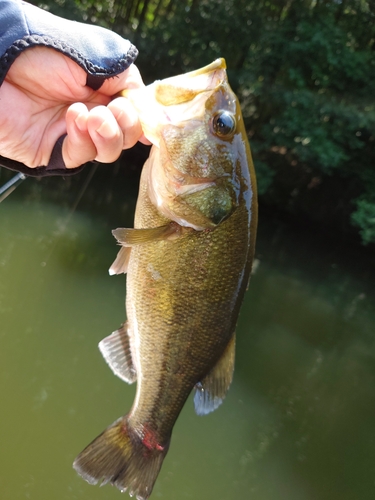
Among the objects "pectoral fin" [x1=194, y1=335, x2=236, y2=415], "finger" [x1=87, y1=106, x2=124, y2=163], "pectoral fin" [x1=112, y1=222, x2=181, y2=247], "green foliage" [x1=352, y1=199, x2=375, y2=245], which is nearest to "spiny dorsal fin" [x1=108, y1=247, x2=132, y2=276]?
"pectoral fin" [x1=112, y1=222, x2=181, y2=247]

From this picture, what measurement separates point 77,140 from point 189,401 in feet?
11.0

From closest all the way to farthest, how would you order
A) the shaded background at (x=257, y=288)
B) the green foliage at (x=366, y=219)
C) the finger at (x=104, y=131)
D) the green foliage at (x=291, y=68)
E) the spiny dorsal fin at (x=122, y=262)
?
the finger at (x=104, y=131) < the spiny dorsal fin at (x=122, y=262) < the shaded background at (x=257, y=288) < the green foliage at (x=366, y=219) < the green foliage at (x=291, y=68)

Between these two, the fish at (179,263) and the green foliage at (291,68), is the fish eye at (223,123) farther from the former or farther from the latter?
the green foliage at (291,68)

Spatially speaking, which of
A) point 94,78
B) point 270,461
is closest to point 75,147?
point 94,78

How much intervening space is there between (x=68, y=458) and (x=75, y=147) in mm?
2755

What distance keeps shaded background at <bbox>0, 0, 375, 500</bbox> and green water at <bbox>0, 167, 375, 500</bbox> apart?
16 mm

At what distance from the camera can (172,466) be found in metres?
3.41

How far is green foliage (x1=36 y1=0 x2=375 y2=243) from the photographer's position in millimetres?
9836

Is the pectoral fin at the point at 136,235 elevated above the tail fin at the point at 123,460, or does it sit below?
above

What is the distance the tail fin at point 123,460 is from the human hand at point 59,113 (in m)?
1.09

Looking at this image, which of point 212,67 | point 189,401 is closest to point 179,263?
point 212,67

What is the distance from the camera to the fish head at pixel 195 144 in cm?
131

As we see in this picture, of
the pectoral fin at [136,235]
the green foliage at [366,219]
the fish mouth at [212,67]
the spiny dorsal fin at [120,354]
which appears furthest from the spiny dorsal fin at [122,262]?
the green foliage at [366,219]

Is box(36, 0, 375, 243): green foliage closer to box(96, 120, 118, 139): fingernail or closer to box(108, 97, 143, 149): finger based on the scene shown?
box(108, 97, 143, 149): finger
